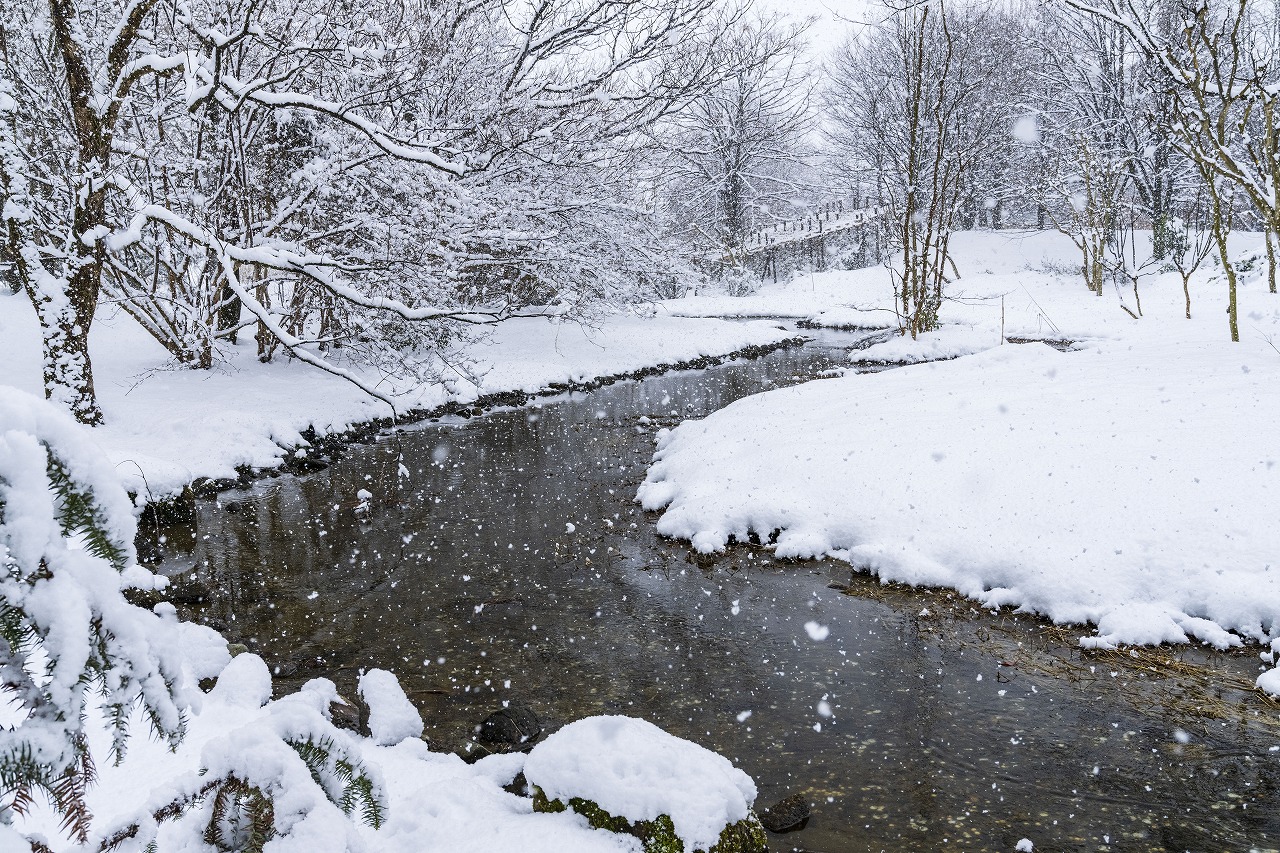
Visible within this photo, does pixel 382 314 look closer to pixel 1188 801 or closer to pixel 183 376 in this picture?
pixel 183 376

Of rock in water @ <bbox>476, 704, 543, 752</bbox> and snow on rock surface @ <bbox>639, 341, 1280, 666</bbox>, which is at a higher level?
snow on rock surface @ <bbox>639, 341, 1280, 666</bbox>

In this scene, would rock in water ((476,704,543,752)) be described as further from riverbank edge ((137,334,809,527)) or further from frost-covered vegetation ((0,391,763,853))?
riverbank edge ((137,334,809,527))

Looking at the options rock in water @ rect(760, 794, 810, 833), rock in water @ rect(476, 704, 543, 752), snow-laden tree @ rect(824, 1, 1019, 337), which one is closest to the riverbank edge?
rock in water @ rect(476, 704, 543, 752)

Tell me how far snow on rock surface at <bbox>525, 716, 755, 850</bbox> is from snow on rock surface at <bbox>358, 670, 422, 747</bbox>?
1437mm

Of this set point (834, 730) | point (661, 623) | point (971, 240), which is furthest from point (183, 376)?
point (971, 240)

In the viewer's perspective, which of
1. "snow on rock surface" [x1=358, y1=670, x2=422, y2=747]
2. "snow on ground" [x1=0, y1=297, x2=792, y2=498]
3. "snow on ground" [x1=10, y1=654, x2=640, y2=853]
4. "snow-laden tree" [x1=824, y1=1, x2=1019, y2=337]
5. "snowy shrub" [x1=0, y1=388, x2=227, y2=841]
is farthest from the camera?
"snow-laden tree" [x1=824, y1=1, x2=1019, y2=337]

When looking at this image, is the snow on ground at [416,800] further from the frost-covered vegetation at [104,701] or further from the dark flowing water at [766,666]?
the dark flowing water at [766,666]

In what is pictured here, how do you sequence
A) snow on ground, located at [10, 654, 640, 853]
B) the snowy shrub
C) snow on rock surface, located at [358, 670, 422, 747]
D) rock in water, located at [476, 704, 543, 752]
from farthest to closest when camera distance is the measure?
1. rock in water, located at [476, 704, 543, 752]
2. snow on rock surface, located at [358, 670, 422, 747]
3. snow on ground, located at [10, 654, 640, 853]
4. the snowy shrub

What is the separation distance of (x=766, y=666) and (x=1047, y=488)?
11.6 ft

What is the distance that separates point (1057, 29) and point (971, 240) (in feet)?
30.3

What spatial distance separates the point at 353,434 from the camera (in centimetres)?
1300

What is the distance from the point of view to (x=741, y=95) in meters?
35.2

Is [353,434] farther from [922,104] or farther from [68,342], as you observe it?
[922,104]

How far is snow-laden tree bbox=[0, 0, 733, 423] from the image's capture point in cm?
878
